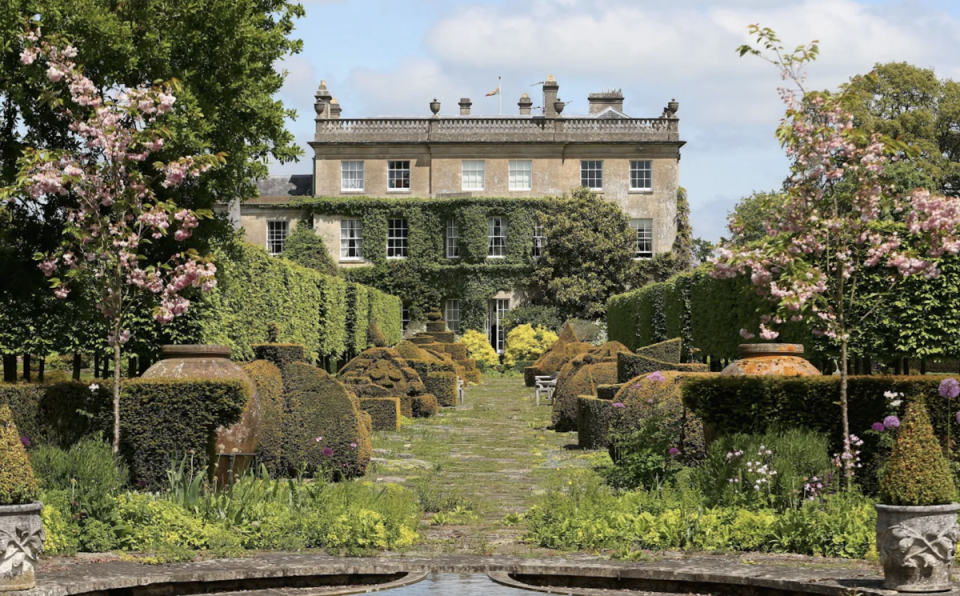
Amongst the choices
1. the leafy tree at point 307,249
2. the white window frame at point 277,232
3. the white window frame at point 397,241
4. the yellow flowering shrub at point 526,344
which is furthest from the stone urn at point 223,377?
the white window frame at point 277,232

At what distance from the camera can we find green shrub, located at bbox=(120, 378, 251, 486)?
11.0 m

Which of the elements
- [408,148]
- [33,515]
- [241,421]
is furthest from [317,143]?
[33,515]

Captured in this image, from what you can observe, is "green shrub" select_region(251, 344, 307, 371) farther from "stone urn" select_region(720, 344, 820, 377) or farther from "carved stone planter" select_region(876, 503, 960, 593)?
"carved stone planter" select_region(876, 503, 960, 593)

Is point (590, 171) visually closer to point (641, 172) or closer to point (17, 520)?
point (641, 172)

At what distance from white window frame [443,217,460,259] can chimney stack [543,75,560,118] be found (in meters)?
7.12

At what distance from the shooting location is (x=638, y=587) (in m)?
7.91

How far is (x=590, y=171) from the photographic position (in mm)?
53531

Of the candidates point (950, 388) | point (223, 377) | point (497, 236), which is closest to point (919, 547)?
point (950, 388)

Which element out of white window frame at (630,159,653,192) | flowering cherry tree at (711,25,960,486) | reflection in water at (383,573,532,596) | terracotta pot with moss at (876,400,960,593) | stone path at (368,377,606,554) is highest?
white window frame at (630,159,653,192)

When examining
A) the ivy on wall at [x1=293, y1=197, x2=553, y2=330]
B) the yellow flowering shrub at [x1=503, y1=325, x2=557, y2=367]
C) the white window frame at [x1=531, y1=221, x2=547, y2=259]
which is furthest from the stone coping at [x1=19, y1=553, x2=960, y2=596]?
the white window frame at [x1=531, y1=221, x2=547, y2=259]

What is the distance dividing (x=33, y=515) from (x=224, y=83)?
38.9ft

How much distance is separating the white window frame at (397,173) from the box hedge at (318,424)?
4095 centimetres

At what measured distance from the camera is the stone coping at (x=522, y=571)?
7.55 m

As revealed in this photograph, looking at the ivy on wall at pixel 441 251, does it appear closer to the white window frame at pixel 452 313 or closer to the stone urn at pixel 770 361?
the white window frame at pixel 452 313
